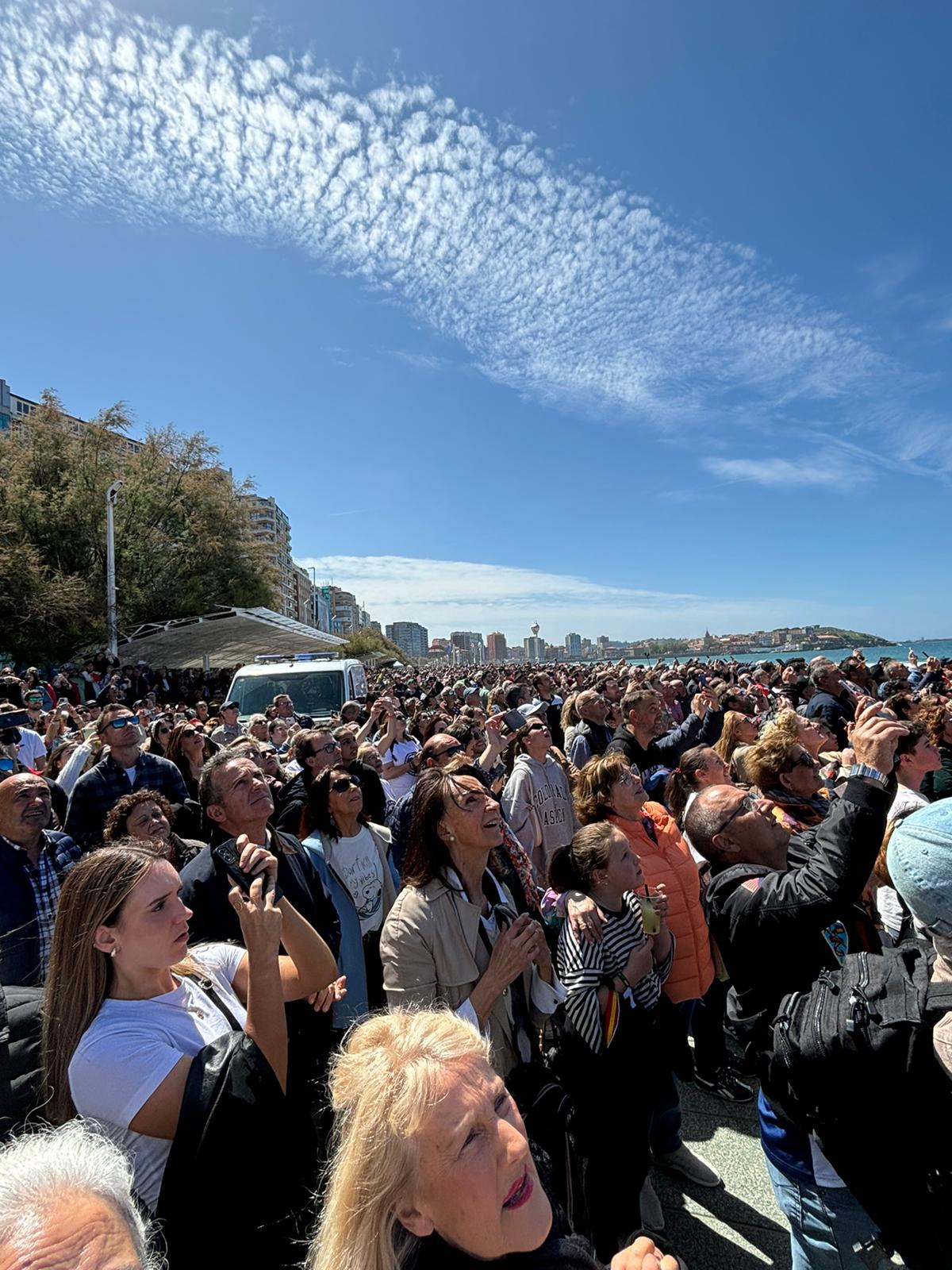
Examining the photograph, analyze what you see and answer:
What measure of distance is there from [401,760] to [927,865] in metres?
5.09

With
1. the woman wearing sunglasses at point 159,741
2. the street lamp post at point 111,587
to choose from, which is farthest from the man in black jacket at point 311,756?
the street lamp post at point 111,587

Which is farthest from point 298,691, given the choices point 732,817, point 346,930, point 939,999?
point 939,999

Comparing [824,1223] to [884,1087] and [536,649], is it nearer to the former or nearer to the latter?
[884,1087]

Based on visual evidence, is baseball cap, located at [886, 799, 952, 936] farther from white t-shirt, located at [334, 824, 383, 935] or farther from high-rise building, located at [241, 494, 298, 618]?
high-rise building, located at [241, 494, 298, 618]

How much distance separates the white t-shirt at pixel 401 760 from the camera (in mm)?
5662

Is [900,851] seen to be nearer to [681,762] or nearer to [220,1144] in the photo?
[220,1144]

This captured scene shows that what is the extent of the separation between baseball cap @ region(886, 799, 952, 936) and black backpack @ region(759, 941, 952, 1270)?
15 centimetres

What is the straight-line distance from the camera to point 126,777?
4723mm

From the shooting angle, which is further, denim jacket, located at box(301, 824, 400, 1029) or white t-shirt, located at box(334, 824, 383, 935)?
white t-shirt, located at box(334, 824, 383, 935)

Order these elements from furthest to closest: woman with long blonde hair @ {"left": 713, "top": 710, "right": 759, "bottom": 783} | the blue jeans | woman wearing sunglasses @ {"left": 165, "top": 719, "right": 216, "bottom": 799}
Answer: woman wearing sunglasses @ {"left": 165, "top": 719, "right": 216, "bottom": 799}, woman with long blonde hair @ {"left": 713, "top": 710, "right": 759, "bottom": 783}, the blue jeans

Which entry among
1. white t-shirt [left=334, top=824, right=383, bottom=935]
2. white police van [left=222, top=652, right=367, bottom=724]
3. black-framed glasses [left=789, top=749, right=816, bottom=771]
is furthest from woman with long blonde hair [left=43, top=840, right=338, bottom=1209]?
white police van [left=222, top=652, right=367, bottom=724]

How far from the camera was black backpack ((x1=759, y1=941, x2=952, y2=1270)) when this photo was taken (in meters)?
1.42

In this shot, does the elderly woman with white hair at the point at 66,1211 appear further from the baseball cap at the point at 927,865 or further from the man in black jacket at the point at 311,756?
the man in black jacket at the point at 311,756

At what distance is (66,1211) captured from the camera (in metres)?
0.85
